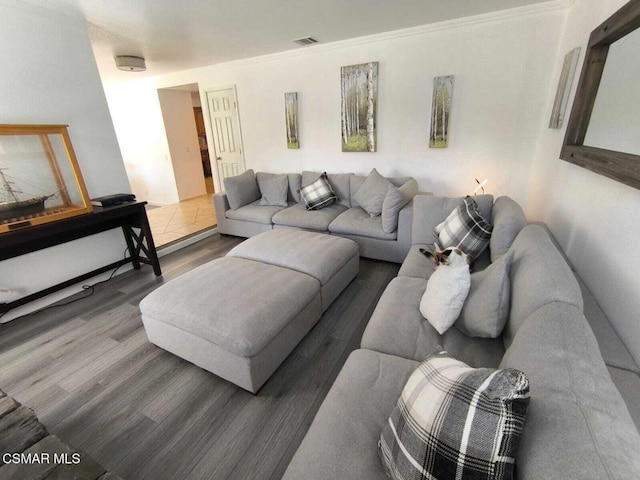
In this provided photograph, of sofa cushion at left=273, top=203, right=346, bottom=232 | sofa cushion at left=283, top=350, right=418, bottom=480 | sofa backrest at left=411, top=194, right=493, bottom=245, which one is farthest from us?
sofa cushion at left=273, top=203, right=346, bottom=232

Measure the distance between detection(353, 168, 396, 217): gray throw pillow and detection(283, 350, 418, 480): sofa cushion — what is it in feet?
7.40

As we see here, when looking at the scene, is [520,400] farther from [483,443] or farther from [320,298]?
[320,298]

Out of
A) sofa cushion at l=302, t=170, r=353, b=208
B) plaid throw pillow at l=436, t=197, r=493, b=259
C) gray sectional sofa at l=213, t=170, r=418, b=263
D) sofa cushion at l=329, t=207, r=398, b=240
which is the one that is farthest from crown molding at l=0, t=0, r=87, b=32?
plaid throw pillow at l=436, t=197, r=493, b=259

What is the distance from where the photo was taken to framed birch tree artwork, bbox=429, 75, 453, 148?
3293mm

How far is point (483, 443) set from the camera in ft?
2.23

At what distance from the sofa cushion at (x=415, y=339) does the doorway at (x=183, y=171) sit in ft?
11.9

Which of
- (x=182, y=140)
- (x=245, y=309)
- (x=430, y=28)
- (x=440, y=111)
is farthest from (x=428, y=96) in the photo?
(x=182, y=140)

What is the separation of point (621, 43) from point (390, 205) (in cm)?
181

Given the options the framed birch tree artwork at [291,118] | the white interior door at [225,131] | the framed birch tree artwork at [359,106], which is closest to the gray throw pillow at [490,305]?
the framed birch tree artwork at [359,106]

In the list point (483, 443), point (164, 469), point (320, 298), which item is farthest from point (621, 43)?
point (164, 469)

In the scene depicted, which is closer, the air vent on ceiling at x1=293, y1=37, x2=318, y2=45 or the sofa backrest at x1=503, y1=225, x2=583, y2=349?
the sofa backrest at x1=503, y1=225, x2=583, y2=349

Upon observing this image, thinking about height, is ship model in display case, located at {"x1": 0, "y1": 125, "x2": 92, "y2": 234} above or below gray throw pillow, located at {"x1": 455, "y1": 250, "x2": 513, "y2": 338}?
above

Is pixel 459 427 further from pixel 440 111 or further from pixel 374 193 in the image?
pixel 440 111

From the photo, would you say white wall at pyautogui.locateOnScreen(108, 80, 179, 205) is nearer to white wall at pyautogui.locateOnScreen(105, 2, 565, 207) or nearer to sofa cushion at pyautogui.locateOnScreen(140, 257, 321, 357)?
white wall at pyautogui.locateOnScreen(105, 2, 565, 207)
